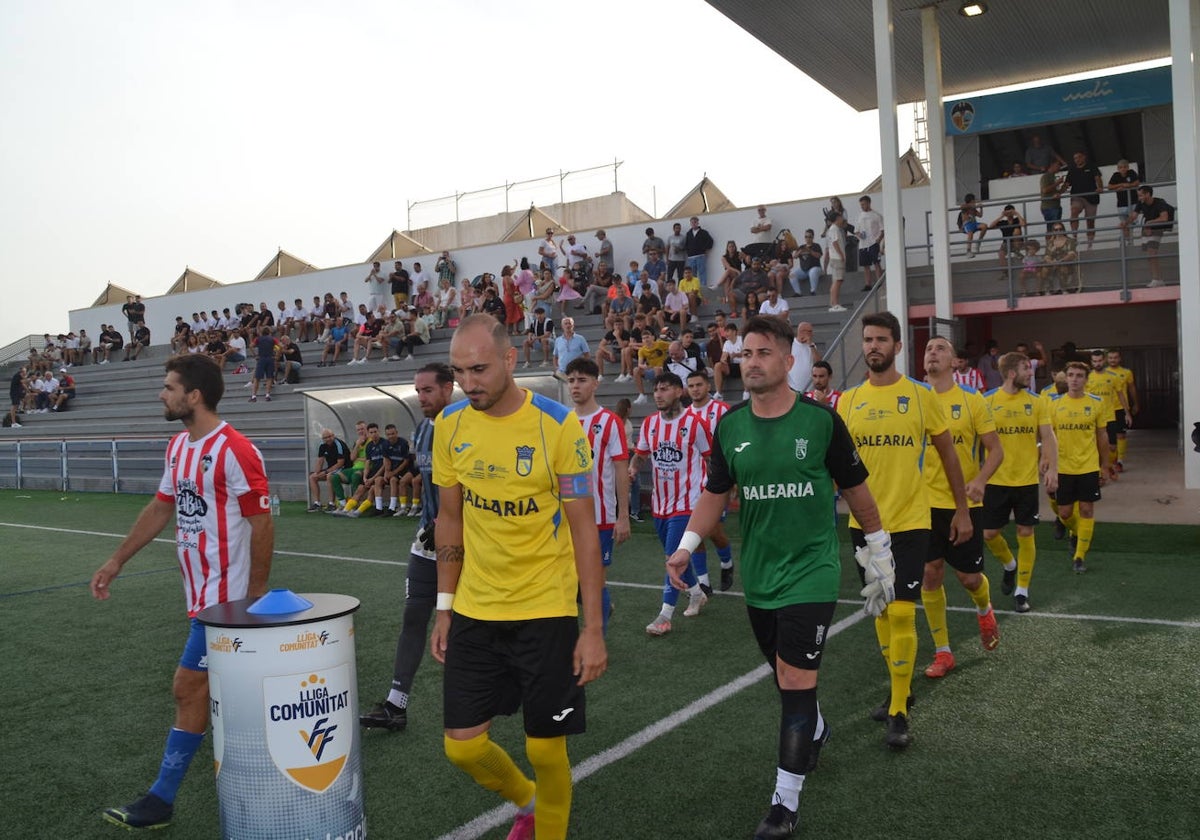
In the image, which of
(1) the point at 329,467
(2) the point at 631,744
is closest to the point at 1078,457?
(2) the point at 631,744

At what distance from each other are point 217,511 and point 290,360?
23337 mm

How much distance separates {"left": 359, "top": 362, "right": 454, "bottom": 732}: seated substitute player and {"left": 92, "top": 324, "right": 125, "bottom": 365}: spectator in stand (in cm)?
3408

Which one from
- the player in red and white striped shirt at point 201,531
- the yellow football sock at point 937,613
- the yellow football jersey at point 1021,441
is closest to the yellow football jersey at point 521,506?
the player in red and white striped shirt at point 201,531

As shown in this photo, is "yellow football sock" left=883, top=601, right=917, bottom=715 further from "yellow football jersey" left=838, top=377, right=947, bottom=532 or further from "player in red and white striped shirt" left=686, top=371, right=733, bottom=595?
"player in red and white striped shirt" left=686, top=371, right=733, bottom=595

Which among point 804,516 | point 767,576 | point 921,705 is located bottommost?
point 921,705

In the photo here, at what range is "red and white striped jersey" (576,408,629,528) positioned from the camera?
7.49 meters

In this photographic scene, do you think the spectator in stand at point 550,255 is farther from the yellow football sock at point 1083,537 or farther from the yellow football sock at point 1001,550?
the yellow football sock at point 1001,550

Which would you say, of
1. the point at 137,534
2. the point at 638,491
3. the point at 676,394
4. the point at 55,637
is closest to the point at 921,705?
the point at 676,394

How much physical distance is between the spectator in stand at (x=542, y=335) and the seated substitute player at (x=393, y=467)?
5043 mm

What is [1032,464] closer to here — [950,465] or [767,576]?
[950,465]

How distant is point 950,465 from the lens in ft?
18.1

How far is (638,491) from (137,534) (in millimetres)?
9980

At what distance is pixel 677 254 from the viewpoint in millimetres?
22797

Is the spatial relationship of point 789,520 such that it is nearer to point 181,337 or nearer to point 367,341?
point 367,341
